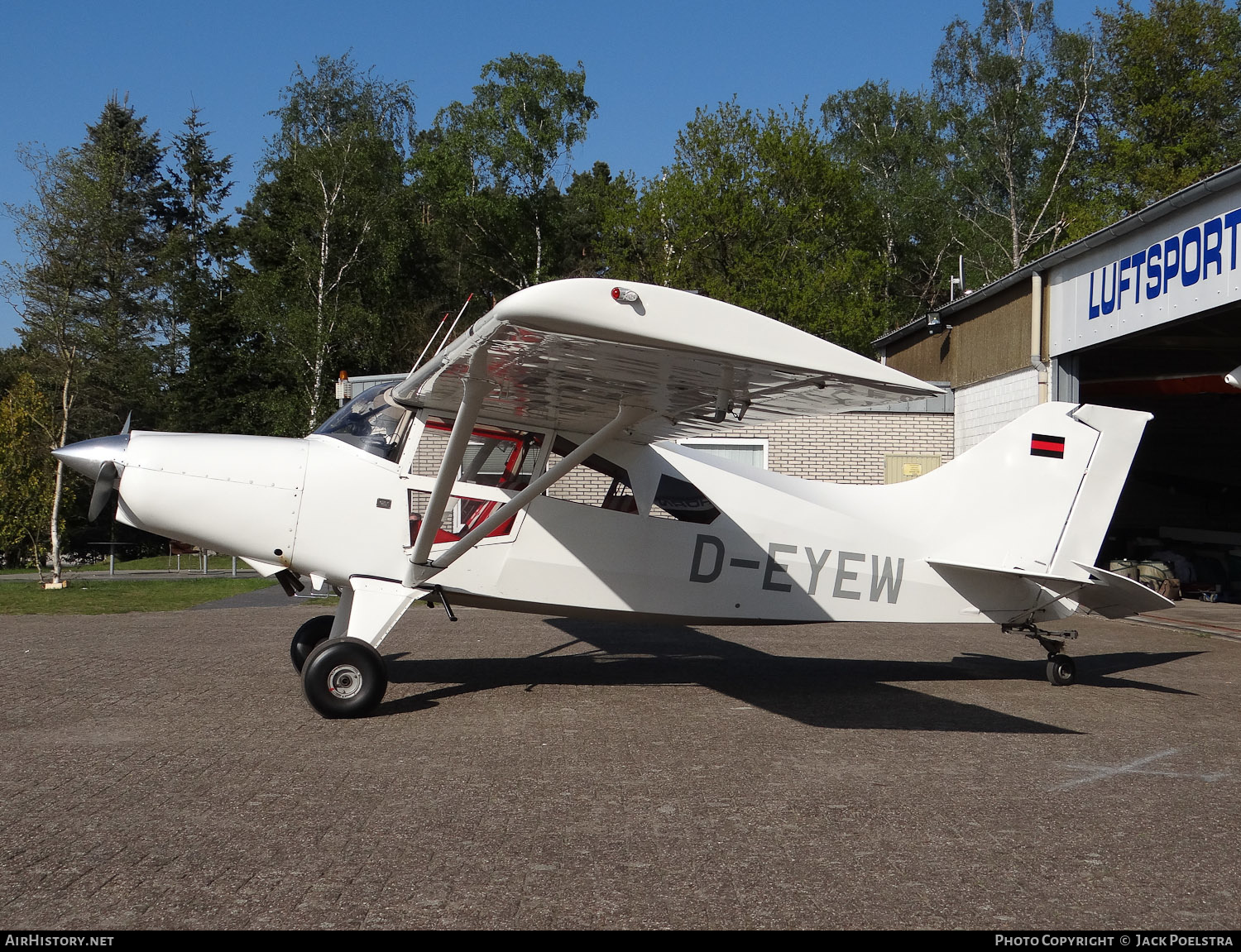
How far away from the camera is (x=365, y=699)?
7016 mm

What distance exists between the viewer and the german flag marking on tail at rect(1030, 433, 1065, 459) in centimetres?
920

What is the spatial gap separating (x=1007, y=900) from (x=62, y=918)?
3.39 metres

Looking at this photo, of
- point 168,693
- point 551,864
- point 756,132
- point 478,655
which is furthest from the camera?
point 756,132

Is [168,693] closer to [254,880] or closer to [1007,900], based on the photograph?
[254,880]

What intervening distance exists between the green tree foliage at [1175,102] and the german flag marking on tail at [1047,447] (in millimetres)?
31247

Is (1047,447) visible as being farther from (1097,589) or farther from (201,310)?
(201,310)

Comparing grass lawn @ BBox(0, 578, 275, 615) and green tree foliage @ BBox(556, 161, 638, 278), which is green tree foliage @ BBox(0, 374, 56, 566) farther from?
green tree foliage @ BBox(556, 161, 638, 278)

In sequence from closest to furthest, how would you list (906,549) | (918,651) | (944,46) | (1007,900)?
(1007,900), (906,549), (918,651), (944,46)

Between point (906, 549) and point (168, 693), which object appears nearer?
point (168, 693)

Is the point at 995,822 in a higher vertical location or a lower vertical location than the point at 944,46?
lower

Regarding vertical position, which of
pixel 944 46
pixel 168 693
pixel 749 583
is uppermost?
pixel 944 46

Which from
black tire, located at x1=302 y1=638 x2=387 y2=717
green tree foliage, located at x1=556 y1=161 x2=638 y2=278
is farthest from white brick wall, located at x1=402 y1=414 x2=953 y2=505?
green tree foliage, located at x1=556 y1=161 x2=638 y2=278

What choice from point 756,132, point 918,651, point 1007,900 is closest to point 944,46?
point 756,132

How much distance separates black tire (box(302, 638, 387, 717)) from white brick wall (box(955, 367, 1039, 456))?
37.1ft
